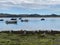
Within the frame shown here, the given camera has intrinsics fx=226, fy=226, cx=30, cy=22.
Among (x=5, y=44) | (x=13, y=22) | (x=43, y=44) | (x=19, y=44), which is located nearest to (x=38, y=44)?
(x=43, y=44)

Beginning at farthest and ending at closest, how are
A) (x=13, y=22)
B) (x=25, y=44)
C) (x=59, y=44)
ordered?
(x=13, y=22)
(x=25, y=44)
(x=59, y=44)

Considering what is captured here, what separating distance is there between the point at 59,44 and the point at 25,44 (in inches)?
175

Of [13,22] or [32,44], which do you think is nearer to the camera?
[32,44]

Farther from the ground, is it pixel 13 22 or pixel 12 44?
pixel 12 44

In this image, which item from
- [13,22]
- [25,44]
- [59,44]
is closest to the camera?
[59,44]

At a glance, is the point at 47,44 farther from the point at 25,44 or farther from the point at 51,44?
the point at 25,44

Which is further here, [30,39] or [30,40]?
[30,39]

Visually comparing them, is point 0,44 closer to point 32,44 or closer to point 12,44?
point 12,44

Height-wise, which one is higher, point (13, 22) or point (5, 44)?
point (5, 44)

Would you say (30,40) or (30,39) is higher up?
(30,40)

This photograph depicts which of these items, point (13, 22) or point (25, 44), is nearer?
point (25, 44)

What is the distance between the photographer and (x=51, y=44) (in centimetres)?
2744

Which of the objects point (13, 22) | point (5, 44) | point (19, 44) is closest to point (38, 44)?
point (19, 44)

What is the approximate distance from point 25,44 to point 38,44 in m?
1.67
